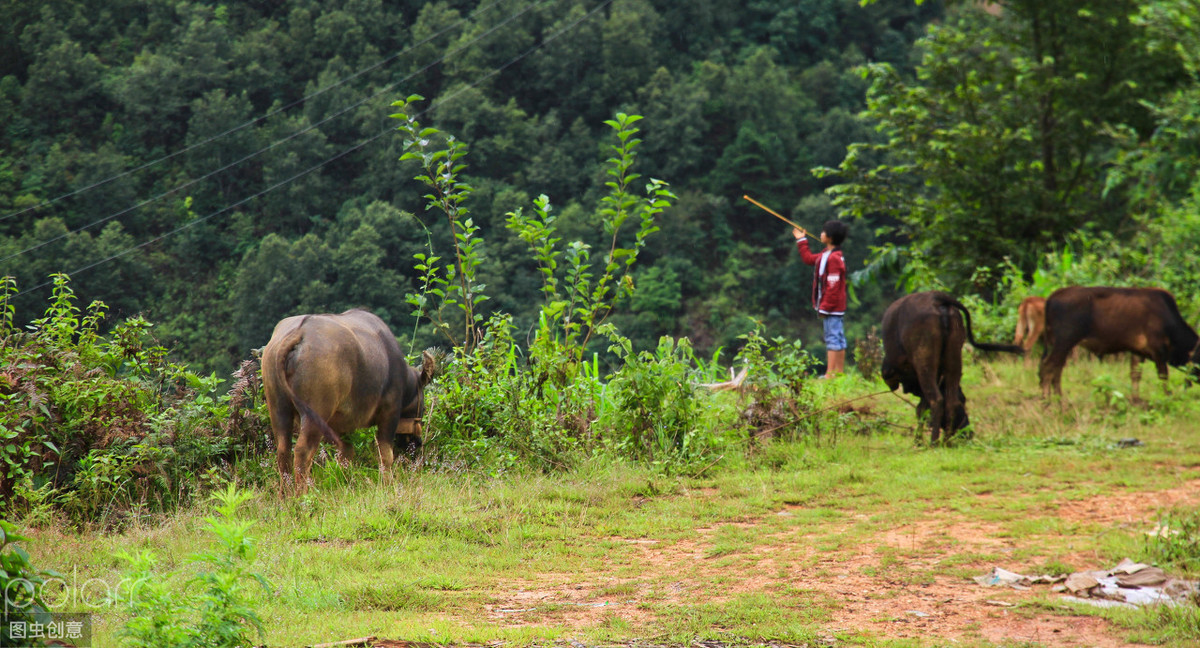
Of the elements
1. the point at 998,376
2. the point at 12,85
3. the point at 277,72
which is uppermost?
the point at 277,72

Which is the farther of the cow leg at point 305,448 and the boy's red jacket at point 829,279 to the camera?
the boy's red jacket at point 829,279

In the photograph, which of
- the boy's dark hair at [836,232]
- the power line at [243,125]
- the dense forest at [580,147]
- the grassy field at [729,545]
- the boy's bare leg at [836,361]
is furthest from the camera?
the power line at [243,125]

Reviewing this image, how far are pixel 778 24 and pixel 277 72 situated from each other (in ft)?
114

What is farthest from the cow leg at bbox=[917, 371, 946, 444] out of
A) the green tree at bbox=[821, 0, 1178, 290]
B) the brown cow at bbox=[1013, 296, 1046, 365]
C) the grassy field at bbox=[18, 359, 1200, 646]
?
the green tree at bbox=[821, 0, 1178, 290]

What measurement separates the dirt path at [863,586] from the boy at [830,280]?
16.0 feet

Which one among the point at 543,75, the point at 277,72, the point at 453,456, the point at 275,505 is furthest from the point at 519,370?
the point at 543,75

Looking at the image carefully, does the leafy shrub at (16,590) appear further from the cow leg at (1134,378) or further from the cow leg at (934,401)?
the cow leg at (1134,378)

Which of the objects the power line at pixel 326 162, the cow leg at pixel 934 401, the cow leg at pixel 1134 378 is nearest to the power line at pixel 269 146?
the power line at pixel 326 162

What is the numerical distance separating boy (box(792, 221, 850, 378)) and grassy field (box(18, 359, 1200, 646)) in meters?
2.40

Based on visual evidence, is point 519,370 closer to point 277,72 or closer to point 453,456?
point 453,456

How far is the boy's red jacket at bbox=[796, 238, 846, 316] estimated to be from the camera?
1124 cm

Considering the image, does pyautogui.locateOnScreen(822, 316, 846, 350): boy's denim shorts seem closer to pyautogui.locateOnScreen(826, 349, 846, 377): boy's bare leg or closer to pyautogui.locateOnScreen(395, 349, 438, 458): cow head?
pyautogui.locateOnScreen(826, 349, 846, 377): boy's bare leg

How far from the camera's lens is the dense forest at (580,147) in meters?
16.8

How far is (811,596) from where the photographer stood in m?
4.98
